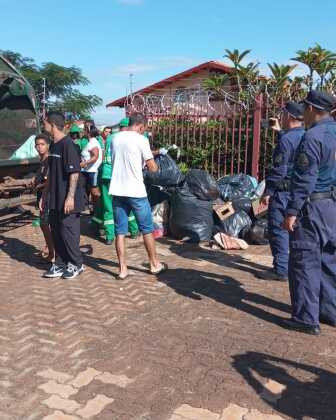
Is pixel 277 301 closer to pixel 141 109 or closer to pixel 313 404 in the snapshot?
pixel 313 404

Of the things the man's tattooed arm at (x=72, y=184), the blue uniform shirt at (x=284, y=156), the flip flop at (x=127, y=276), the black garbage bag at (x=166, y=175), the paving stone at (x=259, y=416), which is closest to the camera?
the paving stone at (x=259, y=416)

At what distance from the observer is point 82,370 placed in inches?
131

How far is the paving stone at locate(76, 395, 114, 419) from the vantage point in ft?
9.24

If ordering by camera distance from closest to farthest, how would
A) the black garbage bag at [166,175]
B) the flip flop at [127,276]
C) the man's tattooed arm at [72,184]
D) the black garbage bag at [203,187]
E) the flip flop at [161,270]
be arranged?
the man's tattooed arm at [72,184]
the flip flop at [127,276]
the flip flop at [161,270]
the black garbage bag at [203,187]
the black garbage bag at [166,175]

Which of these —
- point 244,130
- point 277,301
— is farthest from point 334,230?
point 244,130

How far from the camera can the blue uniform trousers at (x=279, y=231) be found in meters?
5.01

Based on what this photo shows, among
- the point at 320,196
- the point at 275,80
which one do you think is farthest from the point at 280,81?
the point at 320,196

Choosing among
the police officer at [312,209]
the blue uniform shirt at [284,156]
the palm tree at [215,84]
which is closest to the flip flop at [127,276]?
the blue uniform shirt at [284,156]

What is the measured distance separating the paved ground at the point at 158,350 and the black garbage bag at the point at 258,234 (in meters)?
1.18

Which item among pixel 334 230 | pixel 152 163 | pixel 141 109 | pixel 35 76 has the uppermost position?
pixel 35 76

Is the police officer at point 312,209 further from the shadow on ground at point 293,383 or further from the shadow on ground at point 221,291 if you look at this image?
the shadow on ground at point 293,383

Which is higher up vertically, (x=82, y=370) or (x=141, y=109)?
(x=141, y=109)

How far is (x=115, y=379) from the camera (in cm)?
320

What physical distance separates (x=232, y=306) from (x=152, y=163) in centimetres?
164
